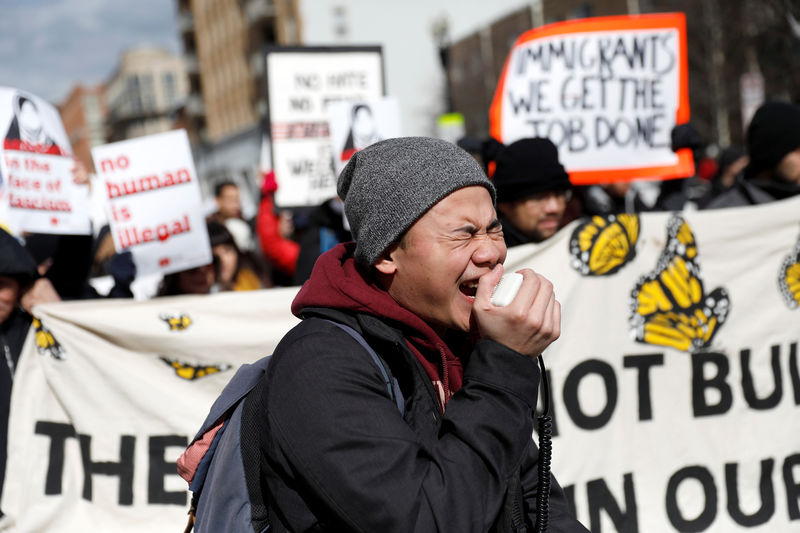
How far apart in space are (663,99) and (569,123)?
62 centimetres

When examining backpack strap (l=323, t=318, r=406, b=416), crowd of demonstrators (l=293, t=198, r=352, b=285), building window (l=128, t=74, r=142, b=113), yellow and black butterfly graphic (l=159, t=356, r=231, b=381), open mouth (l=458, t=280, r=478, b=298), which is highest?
building window (l=128, t=74, r=142, b=113)

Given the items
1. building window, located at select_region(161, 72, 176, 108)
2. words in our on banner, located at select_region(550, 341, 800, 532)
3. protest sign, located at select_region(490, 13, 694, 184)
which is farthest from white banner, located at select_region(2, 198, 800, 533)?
building window, located at select_region(161, 72, 176, 108)

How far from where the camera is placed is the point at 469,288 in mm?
1719

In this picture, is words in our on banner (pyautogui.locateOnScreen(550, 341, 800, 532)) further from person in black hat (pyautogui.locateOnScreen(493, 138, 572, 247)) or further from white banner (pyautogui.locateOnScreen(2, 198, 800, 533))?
person in black hat (pyautogui.locateOnScreen(493, 138, 572, 247))

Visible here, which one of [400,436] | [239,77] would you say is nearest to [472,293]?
[400,436]

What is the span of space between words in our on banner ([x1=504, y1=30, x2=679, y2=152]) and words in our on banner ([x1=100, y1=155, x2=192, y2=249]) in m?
1.96

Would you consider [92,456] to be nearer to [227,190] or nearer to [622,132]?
[622,132]

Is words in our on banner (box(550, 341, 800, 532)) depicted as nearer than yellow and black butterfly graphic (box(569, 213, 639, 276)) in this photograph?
Yes

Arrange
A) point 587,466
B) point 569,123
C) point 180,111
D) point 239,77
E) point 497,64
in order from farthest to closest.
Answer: point 180,111
point 239,77
point 497,64
point 569,123
point 587,466

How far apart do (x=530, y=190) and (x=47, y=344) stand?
7.62 ft

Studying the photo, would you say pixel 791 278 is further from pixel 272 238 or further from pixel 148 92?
pixel 148 92

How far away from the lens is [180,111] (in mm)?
62000

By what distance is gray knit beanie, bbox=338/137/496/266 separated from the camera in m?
1.62

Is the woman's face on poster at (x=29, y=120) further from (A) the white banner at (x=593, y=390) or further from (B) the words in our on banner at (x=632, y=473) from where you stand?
(B) the words in our on banner at (x=632, y=473)
